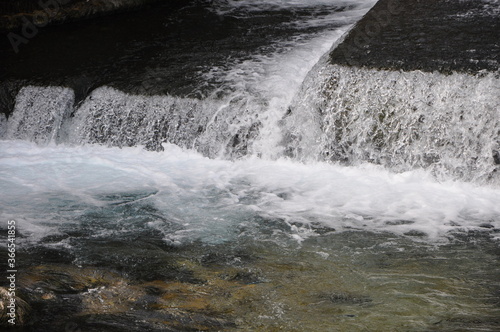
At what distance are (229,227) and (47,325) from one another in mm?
1970

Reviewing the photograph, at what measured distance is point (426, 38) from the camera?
665 cm

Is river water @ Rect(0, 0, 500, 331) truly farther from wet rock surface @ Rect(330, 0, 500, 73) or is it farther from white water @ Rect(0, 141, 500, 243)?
wet rock surface @ Rect(330, 0, 500, 73)

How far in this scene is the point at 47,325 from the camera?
3.15m

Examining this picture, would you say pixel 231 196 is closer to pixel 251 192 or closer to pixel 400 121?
pixel 251 192

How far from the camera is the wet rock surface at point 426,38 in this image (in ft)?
20.0

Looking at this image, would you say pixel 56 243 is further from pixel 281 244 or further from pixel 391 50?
pixel 391 50

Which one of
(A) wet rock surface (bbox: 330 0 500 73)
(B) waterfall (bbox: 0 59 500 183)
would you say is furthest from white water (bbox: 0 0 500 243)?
(A) wet rock surface (bbox: 330 0 500 73)

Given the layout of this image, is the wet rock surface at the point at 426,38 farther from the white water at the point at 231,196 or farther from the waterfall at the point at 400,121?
the white water at the point at 231,196

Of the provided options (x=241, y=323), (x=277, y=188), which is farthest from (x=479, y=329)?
(x=277, y=188)

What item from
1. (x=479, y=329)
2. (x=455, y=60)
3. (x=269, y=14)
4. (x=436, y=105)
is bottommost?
(x=479, y=329)

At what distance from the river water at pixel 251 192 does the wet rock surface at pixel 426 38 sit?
23 centimetres

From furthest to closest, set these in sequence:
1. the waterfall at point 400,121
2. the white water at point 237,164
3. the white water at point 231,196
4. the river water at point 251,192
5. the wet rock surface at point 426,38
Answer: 1. the wet rock surface at point 426,38
2. the waterfall at point 400,121
3. the white water at point 237,164
4. the white water at point 231,196
5. the river water at point 251,192

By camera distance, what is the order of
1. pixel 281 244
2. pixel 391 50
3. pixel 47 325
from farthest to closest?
pixel 391 50, pixel 281 244, pixel 47 325

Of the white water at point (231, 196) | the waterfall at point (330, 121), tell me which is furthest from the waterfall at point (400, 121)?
the white water at point (231, 196)
